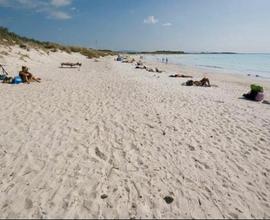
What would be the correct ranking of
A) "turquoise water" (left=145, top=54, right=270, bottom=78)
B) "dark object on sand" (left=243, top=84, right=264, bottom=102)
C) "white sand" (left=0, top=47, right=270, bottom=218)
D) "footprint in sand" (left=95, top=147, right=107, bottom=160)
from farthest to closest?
"turquoise water" (left=145, top=54, right=270, bottom=78), "dark object on sand" (left=243, top=84, right=264, bottom=102), "footprint in sand" (left=95, top=147, right=107, bottom=160), "white sand" (left=0, top=47, right=270, bottom=218)

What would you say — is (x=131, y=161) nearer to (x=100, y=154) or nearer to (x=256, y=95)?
(x=100, y=154)

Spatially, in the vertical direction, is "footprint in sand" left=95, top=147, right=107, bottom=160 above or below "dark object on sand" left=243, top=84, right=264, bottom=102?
above

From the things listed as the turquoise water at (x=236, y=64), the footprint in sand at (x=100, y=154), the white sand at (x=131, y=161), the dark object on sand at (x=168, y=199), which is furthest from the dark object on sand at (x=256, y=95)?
the turquoise water at (x=236, y=64)

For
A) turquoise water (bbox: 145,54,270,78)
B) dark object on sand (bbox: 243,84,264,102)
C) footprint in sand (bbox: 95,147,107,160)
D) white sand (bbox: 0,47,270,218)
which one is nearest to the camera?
white sand (bbox: 0,47,270,218)

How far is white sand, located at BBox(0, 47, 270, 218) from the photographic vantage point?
12.5 ft

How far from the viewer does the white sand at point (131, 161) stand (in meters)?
3.80

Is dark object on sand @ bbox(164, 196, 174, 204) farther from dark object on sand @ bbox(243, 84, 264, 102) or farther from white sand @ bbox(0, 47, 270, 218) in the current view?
dark object on sand @ bbox(243, 84, 264, 102)

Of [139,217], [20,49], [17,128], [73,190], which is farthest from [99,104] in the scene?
[20,49]

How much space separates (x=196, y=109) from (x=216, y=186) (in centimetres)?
539

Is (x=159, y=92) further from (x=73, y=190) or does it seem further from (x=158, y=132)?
(x=73, y=190)

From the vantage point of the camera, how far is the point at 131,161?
512 cm

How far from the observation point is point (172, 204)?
3848 millimetres

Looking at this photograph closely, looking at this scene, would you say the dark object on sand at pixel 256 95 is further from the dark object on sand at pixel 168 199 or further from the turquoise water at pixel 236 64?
the turquoise water at pixel 236 64

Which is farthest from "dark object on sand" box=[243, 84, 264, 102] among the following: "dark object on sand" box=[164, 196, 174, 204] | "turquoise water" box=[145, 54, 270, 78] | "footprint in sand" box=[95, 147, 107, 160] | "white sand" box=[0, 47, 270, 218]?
"turquoise water" box=[145, 54, 270, 78]
